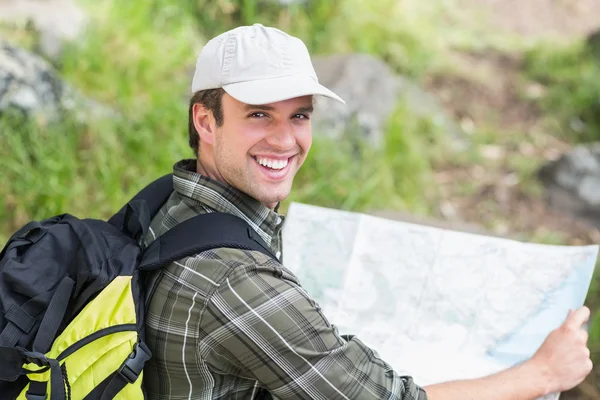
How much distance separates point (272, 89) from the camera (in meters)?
1.61

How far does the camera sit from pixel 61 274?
1531 mm

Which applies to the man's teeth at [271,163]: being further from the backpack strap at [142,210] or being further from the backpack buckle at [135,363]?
the backpack buckle at [135,363]

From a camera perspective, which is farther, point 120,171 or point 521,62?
point 521,62

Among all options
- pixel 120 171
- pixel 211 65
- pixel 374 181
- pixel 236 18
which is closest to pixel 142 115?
pixel 120 171

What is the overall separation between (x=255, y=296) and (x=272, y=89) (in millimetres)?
489

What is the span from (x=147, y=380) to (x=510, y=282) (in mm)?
1143

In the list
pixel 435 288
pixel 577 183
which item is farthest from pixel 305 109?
pixel 577 183

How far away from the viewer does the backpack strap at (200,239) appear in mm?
1506

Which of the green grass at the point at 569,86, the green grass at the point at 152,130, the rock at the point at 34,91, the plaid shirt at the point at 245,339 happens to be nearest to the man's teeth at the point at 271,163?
the plaid shirt at the point at 245,339

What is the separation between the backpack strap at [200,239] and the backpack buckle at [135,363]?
19 centimetres

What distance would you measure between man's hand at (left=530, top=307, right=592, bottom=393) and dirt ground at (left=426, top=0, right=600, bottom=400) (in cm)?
147

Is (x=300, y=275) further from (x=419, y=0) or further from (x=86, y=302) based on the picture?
(x=419, y=0)

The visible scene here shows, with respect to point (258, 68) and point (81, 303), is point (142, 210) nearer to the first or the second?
point (81, 303)

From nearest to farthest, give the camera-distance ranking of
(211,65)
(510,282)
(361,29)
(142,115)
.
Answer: (211,65) → (510,282) → (142,115) → (361,29)
